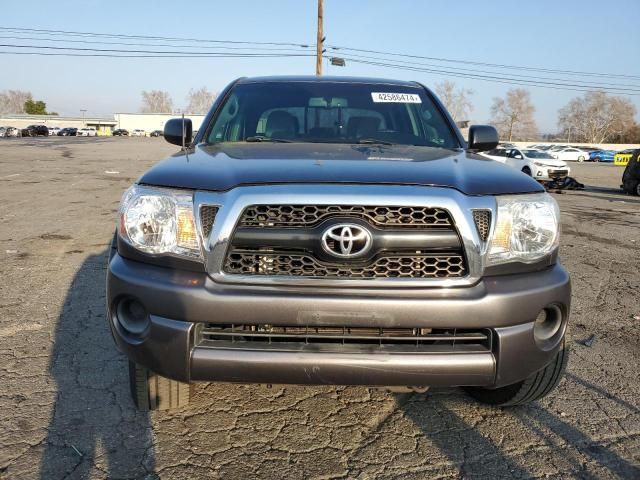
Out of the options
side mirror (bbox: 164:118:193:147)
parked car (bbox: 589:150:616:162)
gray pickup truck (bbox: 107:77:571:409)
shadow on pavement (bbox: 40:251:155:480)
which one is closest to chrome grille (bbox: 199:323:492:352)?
gray pickup truck (bbox: 107:77:571:409)

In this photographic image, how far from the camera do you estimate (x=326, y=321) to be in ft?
6.12

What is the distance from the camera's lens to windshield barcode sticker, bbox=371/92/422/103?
357cm

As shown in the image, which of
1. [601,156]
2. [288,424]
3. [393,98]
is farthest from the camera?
[601,156]

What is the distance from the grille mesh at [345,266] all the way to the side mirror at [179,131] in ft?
5.93

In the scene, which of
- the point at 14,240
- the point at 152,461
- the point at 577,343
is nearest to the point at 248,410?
the point at 152,461

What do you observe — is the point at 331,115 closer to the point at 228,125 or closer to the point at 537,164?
the point at 228,125

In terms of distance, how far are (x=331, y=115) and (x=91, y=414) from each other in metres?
2.28

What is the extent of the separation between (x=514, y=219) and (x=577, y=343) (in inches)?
80.3

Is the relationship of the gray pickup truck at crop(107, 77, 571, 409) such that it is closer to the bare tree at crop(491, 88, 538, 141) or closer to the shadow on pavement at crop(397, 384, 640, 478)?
the shadow on pavement at crop(397, 384, 640, 478)

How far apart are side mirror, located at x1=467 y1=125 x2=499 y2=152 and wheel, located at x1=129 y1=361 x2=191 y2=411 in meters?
2.30

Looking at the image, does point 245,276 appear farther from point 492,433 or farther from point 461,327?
point 492,433

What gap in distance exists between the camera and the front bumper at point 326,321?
1.86 metres

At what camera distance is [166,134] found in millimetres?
3543

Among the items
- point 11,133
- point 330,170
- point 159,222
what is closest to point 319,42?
point 330,170
